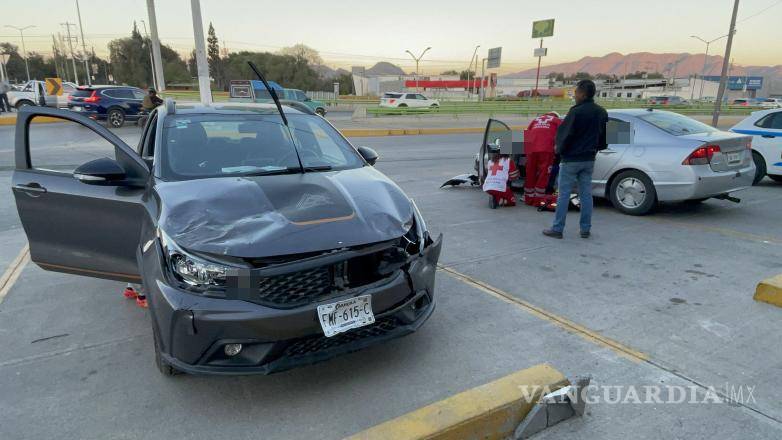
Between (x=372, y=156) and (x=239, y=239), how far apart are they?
2163 mm

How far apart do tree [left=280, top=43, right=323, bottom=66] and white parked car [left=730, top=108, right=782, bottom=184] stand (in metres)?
98.2

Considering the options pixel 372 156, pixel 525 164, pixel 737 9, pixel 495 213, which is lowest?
pixel 495 213

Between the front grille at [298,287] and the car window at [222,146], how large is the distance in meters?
1.27

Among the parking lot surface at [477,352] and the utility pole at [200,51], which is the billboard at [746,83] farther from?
the parking lot surface at [477,352]

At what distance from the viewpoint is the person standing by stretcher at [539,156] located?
7094 millimetres

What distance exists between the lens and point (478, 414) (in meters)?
2.37

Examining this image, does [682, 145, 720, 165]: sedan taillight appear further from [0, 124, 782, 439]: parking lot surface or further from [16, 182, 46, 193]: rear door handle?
[16, 182, 46, 193]: rear door handle

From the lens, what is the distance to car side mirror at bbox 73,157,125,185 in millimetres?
3266

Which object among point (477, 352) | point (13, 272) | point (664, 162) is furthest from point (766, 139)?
point (13, 272)

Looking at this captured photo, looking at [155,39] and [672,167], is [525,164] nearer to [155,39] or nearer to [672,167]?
[672,167]

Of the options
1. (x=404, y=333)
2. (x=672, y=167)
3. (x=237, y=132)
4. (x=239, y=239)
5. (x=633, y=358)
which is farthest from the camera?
(x=672, y=167)

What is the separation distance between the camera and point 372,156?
15.0 feet

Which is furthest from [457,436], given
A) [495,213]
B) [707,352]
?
[495,213]

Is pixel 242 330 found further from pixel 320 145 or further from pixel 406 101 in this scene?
pixel 406 101
